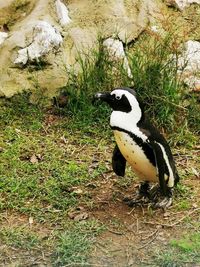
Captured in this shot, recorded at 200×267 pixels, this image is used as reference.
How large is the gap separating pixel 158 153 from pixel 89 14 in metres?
2.19

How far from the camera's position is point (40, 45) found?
19.4 ft

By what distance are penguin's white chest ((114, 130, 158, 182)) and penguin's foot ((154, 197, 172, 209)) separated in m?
0.21

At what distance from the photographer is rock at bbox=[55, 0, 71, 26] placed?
6.11 meters

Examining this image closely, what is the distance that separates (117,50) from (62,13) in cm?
66

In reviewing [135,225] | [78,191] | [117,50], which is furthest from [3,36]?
[135,225]

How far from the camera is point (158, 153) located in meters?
4.39

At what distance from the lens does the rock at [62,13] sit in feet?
20.1

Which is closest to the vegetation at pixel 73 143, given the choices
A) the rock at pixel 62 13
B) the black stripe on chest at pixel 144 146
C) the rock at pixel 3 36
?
the black stripe on chest at pixel 144 146

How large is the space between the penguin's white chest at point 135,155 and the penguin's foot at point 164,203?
0.21 meters

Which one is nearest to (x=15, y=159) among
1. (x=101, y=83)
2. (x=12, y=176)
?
(x=12, y=176)

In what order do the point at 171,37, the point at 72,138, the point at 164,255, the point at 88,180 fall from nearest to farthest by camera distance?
1. the point at 164,255
2. the point at 88,180
3. the point at 72,138
4. the point at 171,37

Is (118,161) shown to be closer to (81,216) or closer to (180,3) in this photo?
(81,216)

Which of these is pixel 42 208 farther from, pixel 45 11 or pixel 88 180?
pixel 45 11

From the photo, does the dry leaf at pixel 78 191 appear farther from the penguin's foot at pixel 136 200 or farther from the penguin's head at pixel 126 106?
the penguin's head at pixel 126 106
